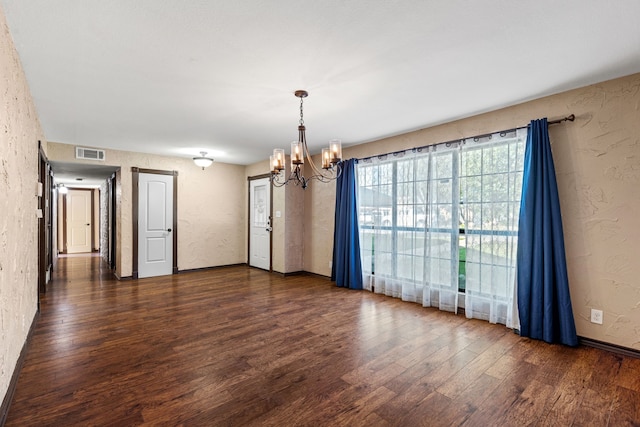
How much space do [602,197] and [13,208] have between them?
16.1 ft

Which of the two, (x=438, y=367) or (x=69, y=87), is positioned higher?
(x=69, y=87)

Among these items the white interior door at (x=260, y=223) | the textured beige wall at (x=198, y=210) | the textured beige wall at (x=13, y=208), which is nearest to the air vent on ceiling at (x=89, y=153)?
the textured beige wall at (x=198, y=210)

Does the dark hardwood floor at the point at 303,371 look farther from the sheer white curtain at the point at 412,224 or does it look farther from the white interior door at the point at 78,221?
the white interior door at the point at 78,221

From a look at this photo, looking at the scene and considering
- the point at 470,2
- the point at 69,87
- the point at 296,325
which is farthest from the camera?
the point at 296,325

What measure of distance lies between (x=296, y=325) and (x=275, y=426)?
1.65 metres

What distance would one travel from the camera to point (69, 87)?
2.94 metres

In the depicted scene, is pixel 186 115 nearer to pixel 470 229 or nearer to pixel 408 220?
pixel 408 220

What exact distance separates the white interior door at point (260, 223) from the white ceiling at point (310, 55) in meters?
2.95

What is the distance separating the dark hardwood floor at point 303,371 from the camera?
1.93m

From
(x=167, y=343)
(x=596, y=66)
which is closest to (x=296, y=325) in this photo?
(x=167, y=343)

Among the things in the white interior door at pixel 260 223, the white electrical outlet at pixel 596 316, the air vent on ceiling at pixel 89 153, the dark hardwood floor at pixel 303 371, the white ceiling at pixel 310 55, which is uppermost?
the white ceiling at pixel 310 55

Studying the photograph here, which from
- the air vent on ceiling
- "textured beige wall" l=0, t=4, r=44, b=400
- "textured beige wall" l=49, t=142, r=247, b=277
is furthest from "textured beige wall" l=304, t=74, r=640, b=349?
the air vent on ceiling

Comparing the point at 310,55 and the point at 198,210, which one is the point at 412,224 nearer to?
the point at 310,55

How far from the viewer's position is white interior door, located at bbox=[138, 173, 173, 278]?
597 cm
